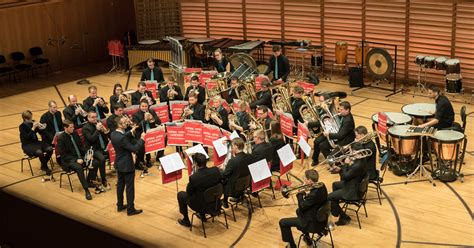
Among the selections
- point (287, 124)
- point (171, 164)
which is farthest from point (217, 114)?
point (171, 164)

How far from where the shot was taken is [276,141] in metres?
10.2

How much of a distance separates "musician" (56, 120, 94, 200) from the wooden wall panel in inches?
383

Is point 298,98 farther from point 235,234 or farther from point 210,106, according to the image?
point 235,234

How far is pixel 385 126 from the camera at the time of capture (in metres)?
11.1

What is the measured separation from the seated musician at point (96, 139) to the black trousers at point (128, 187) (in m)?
1.16

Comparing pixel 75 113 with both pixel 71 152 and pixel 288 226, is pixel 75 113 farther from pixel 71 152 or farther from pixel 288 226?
pixel 288 226

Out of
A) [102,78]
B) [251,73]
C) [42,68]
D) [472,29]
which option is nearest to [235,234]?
[251,73]

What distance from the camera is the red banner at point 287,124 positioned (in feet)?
36.8

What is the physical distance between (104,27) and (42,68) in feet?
9.73

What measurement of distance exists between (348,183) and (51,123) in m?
6.38

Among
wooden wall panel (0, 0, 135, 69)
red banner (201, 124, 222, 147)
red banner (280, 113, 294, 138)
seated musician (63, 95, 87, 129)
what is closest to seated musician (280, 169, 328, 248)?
red banner (201, 124, 222, 147)

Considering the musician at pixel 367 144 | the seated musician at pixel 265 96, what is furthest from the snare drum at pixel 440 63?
the musician at pixel 367 144

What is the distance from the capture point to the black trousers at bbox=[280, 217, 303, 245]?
8180mm

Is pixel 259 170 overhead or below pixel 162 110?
below
